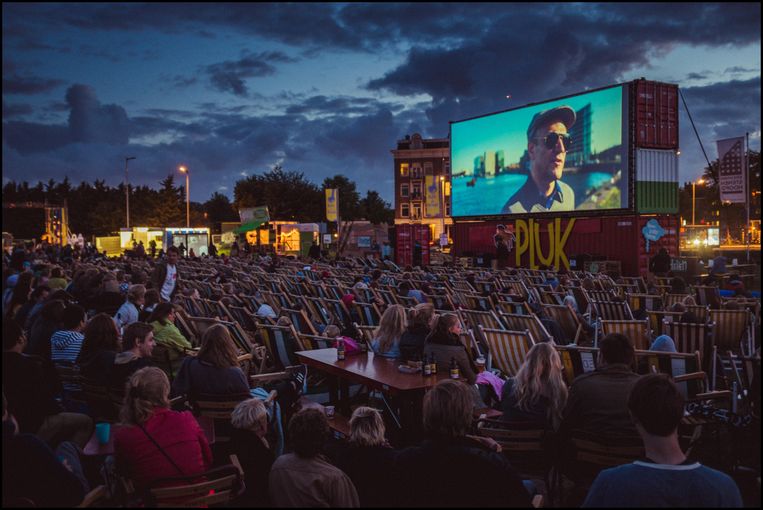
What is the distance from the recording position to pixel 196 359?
16.6 feet

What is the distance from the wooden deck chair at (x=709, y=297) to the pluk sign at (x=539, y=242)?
44.7 ft

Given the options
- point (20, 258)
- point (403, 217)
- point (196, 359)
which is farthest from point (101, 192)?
point (196, 359)

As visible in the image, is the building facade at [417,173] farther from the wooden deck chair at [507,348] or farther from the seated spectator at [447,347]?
the seated spectator at [447,347]

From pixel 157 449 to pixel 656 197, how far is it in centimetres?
2405

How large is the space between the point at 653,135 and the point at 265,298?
18.4 meters

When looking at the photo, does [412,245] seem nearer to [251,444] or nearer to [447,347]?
[447,347]

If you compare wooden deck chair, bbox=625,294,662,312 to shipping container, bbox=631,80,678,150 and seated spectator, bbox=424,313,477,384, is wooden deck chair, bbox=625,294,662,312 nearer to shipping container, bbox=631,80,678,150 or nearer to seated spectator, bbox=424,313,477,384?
seated spectator, bbox=424,313,477,384

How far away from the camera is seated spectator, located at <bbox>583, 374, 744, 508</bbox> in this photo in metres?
2.25

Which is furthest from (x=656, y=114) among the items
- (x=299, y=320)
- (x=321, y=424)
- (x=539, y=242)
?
(x=321, y=424)

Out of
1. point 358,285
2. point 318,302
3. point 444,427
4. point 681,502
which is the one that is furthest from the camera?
point 358,285

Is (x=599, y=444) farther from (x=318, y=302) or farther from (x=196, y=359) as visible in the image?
(x=318, y=302)

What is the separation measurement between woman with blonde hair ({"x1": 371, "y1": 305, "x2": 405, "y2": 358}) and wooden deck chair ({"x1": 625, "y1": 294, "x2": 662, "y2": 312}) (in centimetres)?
580

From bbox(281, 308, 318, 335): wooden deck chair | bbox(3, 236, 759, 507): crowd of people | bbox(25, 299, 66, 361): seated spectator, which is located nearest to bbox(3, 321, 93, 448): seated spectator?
bbox(3, 236, 759, 507): crowd of people

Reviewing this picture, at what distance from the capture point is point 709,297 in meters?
11.4
